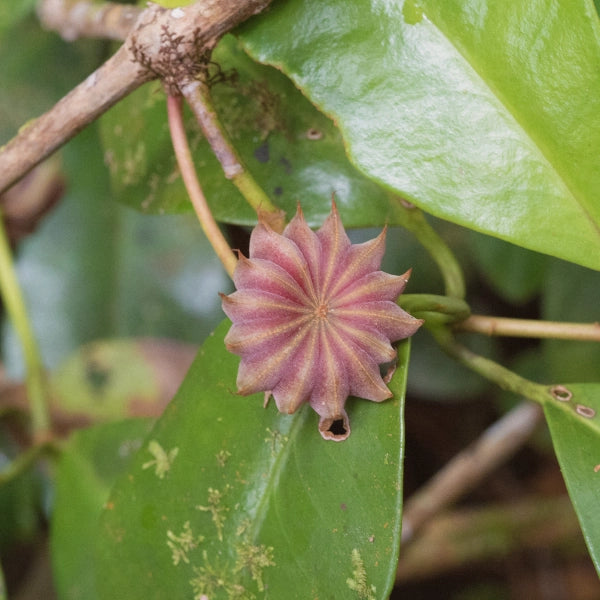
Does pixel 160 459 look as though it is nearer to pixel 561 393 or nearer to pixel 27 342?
pixel 561 393

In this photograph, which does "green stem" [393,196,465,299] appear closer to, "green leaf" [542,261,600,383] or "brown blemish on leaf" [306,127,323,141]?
"brown blemish on leaf" [306,127,323,141]

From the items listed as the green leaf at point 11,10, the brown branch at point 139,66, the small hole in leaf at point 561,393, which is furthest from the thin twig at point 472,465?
the green leaf at point 11,10

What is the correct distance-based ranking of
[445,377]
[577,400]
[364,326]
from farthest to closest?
[445,377]
[577,400]
[364,326]

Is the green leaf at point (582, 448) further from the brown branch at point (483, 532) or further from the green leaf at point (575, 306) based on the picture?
the brown branch at point (483, 532)

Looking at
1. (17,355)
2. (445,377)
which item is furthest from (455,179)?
(17,355)

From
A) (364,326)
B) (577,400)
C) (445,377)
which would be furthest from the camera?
(445,377)

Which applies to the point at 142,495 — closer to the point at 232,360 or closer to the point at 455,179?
the point at 232,360
